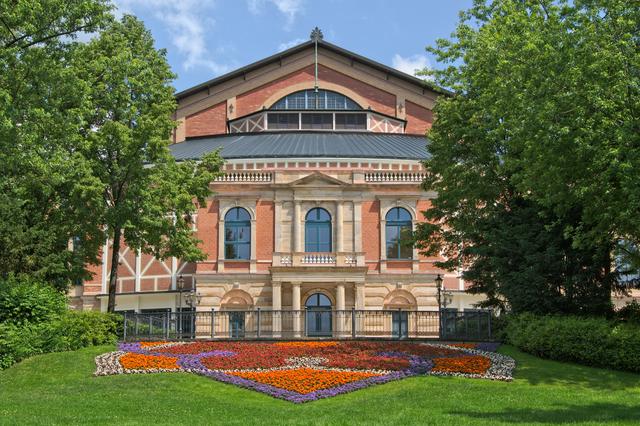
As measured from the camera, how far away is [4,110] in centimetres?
2123

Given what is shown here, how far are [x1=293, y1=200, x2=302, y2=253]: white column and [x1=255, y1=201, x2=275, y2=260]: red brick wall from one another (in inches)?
50.7

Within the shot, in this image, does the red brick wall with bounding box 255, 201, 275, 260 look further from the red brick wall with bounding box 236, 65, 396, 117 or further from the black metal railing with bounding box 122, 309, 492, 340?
the red brick wall with bounding box 236, 65, 396, 117

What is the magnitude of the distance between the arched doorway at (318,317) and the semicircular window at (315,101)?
19713 millimetres

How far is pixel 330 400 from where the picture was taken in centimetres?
1838

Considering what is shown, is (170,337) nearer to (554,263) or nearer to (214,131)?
(554,263)

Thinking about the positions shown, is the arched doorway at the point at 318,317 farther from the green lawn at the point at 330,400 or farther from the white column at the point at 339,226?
the green lawn at the point at 330,400

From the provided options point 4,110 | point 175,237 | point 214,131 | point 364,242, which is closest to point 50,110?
point 4,110

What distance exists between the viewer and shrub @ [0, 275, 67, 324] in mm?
24922

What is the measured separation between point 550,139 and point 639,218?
10.2 feet

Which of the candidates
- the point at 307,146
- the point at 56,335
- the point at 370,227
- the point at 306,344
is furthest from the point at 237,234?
the point at 56,335

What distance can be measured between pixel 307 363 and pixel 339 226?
19.6 m

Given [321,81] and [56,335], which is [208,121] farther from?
[56,335]

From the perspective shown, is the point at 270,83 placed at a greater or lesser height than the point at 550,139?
greater

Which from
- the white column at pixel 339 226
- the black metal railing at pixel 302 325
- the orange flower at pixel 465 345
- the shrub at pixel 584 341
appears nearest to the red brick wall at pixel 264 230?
the white column at pixel 339 226
